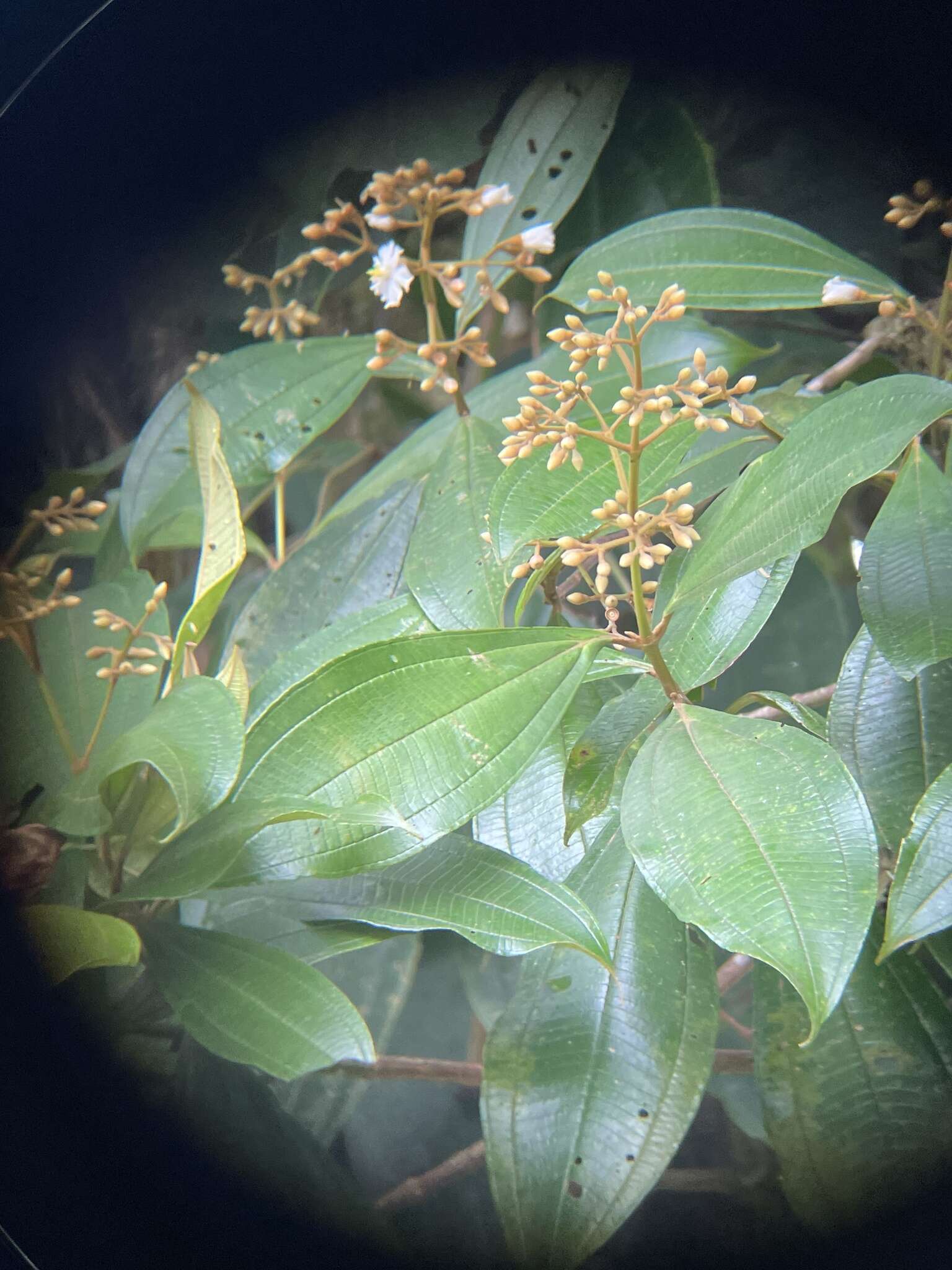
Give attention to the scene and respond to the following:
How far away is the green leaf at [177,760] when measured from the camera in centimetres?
42

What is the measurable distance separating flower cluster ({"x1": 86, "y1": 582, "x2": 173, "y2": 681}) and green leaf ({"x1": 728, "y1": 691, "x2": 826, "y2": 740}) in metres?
0.31

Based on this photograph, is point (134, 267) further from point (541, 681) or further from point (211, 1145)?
point (211, 1145)

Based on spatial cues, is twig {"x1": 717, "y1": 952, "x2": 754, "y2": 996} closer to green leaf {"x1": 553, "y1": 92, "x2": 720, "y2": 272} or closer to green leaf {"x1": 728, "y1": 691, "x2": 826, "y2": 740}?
green leaf {"x1": 728, "y1": 691, "x2": 826, "y2": 740}

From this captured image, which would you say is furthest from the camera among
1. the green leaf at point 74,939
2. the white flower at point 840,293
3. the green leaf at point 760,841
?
the white flower at point 840,293

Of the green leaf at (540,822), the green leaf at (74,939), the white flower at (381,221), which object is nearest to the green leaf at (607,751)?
the green leaf at (540,822)

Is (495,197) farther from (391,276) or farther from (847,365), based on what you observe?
(847,365)

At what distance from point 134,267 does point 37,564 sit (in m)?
0.19

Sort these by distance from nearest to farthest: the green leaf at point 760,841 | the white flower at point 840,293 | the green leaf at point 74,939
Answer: the green leaf at point 760,841 < the green leaf at point 74,939 < the white flower at point 840,293

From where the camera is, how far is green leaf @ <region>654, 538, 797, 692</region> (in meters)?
0.46

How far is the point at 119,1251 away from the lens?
0.47m

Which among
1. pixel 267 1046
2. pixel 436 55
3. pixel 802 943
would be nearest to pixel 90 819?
pixel 267 1046

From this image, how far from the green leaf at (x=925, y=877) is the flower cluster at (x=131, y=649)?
1.27 ft

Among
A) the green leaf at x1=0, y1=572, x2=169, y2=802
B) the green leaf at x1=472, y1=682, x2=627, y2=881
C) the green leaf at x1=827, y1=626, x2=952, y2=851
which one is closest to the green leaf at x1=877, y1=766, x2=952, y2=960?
the green leaf at x1=827, y1=626, x2=952, y2=851

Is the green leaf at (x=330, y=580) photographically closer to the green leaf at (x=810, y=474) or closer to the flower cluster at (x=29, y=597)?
the flower cluster at (x=29, y=597)
